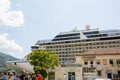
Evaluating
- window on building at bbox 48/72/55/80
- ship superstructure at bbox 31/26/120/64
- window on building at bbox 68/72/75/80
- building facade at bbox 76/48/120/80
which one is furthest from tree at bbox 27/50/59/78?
ship superstructure at bbox 31/26/120/64

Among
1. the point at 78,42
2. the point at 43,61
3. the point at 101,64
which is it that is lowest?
the point at 101,64

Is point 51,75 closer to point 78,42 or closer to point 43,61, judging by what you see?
point 43,61

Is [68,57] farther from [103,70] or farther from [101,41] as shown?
[103,70]

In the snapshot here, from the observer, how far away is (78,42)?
453ft

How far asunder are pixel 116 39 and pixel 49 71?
6848cm

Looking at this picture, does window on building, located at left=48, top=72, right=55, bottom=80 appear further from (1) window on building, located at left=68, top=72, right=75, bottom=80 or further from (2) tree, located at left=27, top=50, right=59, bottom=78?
(1) window on building, located at left=68, top=72, right=75, bottom=80

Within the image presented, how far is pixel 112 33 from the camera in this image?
128m

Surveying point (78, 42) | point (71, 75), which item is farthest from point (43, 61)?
point (78, 42)

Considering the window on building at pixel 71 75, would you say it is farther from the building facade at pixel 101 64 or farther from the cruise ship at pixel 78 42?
the cruise ship at pixel 78 42

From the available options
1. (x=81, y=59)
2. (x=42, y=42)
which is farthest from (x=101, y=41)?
(x=81, y=59)

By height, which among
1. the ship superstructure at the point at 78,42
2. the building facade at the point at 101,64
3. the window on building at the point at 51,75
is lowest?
the window on building at the point at 51,75

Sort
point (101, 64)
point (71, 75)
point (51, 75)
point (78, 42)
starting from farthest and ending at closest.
A: 1. point (78, 42)
2. point (51, 75)
3. point (71, 75)
4. point (101, 64)

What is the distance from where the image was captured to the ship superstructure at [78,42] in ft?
417

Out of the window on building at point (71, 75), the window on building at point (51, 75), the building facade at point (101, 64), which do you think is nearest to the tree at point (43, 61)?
the window on building at point (51, 75)
